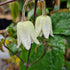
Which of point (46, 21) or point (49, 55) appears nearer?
point (46, 21)

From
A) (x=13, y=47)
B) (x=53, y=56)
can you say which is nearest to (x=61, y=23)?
(x=53, y=56)

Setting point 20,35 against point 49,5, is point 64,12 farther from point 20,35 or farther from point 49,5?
point 20,35

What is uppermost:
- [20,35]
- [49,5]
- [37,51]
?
[49,5]

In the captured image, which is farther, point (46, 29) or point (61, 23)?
point (61, 23)

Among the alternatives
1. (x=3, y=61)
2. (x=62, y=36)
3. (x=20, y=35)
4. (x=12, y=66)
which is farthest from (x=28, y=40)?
(x=3, y=61)

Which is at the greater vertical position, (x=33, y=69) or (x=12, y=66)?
(x=33, y=69)

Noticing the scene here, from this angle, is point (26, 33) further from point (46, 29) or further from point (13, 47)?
point (13, 47)
